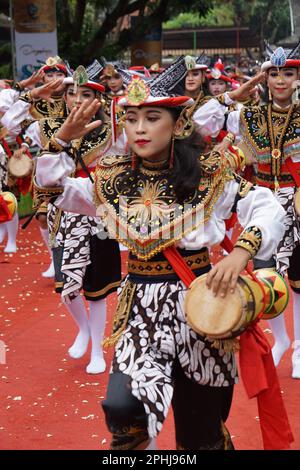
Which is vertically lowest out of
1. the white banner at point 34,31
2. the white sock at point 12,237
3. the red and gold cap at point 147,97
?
the white sock at point 12,237

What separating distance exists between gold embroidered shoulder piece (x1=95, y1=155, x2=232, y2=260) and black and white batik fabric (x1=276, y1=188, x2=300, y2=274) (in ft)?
6.44

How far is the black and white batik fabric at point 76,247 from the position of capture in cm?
561

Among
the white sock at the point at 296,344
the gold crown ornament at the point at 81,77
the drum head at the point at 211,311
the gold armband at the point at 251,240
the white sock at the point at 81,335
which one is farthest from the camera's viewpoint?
the white sock at the point at 81,335

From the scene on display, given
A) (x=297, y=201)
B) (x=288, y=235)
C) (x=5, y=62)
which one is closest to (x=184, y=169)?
(x=297, y=201)

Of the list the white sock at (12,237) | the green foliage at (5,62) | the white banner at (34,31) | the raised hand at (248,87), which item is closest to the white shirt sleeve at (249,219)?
the raised hand at (248,87)

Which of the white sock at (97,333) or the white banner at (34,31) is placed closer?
the white sock at (97,333)

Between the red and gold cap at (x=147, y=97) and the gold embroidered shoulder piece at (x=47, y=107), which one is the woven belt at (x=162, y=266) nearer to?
the red and gold cap at (x=147, y=97)

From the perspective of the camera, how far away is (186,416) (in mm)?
3412

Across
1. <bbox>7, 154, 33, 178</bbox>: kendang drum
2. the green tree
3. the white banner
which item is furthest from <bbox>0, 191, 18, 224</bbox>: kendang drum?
the green tree

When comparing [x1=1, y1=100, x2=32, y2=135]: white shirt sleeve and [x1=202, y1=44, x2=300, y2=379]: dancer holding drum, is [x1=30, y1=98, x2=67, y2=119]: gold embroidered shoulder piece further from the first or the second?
[x1=202, y1=44, x2=300, y2=379]: dancer holding drum

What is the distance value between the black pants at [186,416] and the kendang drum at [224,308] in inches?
14.0

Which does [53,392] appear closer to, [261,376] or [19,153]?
[261,376]

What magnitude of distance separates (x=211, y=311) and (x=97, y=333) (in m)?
2.73
